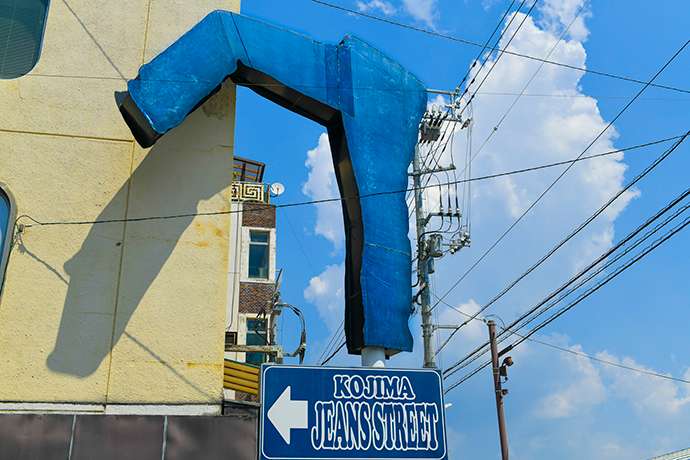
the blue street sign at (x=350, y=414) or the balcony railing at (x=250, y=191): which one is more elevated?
the balcony railing at (x=250, y=191)

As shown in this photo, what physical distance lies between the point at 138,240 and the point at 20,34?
369 cm

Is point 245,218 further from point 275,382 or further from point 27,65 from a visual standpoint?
point 275,382

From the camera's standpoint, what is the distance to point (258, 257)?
75.9 feet

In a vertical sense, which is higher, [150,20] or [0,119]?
[150,20]

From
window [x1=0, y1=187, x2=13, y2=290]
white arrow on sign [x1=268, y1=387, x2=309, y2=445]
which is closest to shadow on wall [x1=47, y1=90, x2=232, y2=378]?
window [x1=0, y1=187, x2=13, y2=290]

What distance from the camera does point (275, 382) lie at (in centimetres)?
721

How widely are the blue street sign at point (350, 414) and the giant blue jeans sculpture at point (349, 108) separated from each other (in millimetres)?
719

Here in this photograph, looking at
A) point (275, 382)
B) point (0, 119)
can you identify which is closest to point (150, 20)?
point (0, 119)

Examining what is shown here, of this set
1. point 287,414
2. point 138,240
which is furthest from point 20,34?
point 287,414

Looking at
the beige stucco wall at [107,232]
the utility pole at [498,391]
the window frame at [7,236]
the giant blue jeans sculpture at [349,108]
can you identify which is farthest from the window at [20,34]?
the utility pole at [498,391]

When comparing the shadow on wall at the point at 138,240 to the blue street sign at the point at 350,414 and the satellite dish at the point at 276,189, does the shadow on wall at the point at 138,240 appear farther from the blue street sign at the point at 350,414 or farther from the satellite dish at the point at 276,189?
the satellite dish at the point at 276,189

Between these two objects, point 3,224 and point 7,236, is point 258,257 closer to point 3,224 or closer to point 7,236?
point 3,224

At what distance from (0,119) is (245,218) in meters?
15.3

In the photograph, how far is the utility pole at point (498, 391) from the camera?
18.2 meters
